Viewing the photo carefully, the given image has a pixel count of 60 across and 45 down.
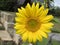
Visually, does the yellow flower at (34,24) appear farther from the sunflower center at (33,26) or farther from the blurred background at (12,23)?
the blurred background at (12,23)

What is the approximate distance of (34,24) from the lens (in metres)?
1.33

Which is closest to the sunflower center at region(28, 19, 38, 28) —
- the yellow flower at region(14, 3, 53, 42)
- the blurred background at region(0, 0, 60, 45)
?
the yellow flower at region(14, 3, 53, 42)

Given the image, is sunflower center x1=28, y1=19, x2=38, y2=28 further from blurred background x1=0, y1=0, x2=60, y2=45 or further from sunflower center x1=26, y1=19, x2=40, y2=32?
blurred background x1=0, y1=0, x2=60, y2=45

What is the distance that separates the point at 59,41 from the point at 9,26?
3.84m

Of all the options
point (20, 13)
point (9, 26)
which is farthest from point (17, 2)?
point (20, 13)

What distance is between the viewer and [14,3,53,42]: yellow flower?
1.32m

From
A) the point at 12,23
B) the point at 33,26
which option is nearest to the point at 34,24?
the point at 33,26

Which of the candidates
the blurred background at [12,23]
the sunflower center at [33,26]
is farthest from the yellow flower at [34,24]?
the blurred background at [12,23]

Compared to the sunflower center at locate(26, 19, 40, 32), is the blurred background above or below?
below

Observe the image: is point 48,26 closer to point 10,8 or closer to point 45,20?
point 45,20

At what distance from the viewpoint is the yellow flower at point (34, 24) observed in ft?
4.33

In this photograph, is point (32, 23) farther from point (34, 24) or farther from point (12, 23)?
point (12, 23)

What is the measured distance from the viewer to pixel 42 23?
1338 millimetres

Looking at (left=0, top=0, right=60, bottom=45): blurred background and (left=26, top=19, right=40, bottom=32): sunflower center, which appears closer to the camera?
(left=26, top=19, right=40, bottom=32): sunflower center
